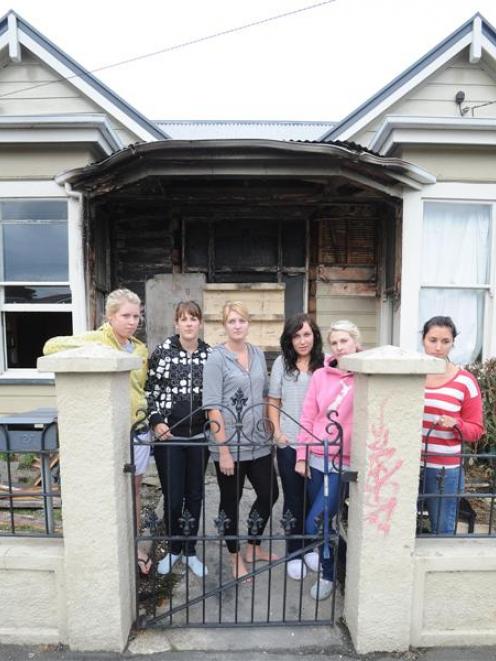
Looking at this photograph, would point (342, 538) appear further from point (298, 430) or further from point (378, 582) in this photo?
point (298, 430)

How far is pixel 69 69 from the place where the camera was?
5336 mm

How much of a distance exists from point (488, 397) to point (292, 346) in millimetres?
2956

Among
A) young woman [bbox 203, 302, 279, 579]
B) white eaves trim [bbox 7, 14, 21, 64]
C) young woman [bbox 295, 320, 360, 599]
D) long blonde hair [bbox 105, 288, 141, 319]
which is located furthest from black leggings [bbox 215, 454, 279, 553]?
white eaves trim [bbox 7, 14, 21, 64]

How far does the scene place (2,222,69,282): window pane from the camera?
183 inches

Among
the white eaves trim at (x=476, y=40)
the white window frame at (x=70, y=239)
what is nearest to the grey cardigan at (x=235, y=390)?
the white window frame at (x=70, y=239)

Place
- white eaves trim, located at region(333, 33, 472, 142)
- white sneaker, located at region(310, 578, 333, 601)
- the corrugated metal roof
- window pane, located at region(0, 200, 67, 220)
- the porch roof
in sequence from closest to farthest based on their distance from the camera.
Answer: white sneaker, located at region(310, 578, 333, 601)
the porch roof
window pane, located at region(0, 200, 67, 220)
white eaves trim, located at region(333, 33, 472, 142)
the corrugated metal roof

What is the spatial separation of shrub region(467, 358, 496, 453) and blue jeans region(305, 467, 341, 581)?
2.48 meters

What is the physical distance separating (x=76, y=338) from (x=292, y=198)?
370 cm

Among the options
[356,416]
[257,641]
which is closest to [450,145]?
[356,416]

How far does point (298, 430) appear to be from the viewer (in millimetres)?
2375

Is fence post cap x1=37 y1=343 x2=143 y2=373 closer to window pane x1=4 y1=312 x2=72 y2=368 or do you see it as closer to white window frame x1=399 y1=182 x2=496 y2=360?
window pane x1=4 y1=312 x2=72 y2=368

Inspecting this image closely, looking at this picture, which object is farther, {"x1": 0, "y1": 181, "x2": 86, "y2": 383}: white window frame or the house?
{"x1": 0, "y1": 181, "x2": 86, "y2": 383}: white window frame

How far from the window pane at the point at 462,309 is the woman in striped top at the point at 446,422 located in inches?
105

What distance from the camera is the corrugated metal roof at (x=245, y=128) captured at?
7.44 meters
